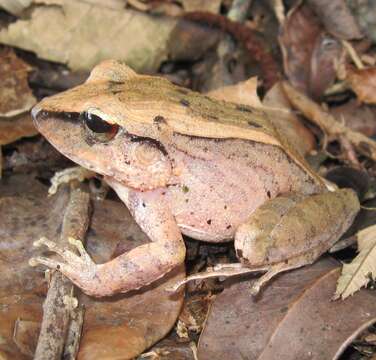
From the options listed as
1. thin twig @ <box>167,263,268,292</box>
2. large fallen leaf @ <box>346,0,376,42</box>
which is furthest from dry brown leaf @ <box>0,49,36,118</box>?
large fallen leaf @ <box>346,0,376,42</box>

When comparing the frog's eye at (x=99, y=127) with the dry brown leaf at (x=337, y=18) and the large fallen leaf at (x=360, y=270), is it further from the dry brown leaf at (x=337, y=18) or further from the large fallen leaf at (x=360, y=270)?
the dry brown leaf at (x=337, y=18)

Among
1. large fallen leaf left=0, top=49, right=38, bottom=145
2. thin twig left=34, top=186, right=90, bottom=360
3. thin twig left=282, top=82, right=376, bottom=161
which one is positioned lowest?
thin twig left=34, top=186, right=90, bottom=360

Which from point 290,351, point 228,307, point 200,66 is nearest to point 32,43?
point 200,66

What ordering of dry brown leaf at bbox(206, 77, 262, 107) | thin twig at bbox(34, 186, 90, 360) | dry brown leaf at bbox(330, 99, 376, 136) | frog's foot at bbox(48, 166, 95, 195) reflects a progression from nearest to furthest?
1. thin twig at bbox(34, 186, 90, 360)
2. frog's foot at bbox(48, 166, 95, 195)
3. dry brown leaf at bbox(206, 77, 262, 107)
4. dry brown leaf at bbox(330, 99, 376, 136)

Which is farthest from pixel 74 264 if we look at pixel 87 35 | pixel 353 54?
pixel 353 54

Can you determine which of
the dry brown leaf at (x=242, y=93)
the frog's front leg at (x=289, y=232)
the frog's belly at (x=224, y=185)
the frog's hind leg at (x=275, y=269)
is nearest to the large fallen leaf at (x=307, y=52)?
the dry brown leaf at (x=242, y=93)

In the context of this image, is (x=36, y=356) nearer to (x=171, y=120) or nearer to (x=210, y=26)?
(x=171, y=120)

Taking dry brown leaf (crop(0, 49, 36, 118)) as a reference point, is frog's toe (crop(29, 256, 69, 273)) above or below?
below

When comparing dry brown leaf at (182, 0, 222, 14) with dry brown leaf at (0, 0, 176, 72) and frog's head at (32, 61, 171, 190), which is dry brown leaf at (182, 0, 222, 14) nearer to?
dry brown leaf at (0, 0, 176, 72)
